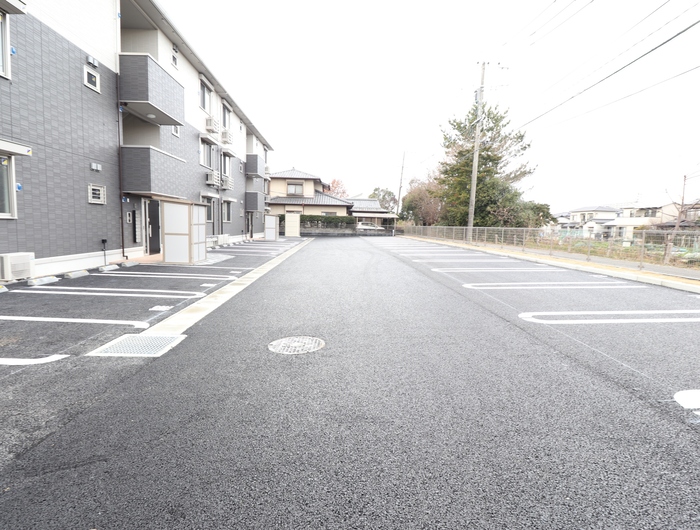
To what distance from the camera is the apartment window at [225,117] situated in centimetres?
2130

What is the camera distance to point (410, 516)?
179 centimetres

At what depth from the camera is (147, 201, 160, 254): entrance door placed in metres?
14.3

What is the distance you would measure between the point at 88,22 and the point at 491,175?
1044 inches

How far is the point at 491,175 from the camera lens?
29938 millimetres

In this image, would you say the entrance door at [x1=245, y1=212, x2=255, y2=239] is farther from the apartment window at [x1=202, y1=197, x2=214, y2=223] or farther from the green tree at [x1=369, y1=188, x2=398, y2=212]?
the green tree at [x1=369, y1=188, x2=398, y2=212]

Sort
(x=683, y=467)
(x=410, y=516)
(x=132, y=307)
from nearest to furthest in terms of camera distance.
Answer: (x=410, y=516) < (x=683, y=467) < (x=132, y=307)

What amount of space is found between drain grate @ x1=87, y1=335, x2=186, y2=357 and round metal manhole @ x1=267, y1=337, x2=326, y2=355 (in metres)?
1.12

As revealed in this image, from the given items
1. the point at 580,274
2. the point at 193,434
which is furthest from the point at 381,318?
the point at 580,274

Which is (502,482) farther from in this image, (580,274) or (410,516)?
(580,274)

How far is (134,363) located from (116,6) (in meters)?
11.9

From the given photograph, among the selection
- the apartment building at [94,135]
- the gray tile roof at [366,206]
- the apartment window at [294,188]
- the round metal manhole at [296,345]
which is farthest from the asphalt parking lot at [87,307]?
the gray tile roof at [366,206]

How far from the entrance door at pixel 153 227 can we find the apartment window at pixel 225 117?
8501 millimetres


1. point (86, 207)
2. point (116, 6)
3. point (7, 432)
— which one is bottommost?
point (7, 432)

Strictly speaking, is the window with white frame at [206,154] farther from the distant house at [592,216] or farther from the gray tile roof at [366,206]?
the distant house at [592,216]
